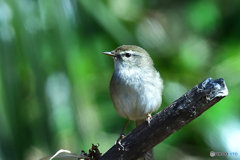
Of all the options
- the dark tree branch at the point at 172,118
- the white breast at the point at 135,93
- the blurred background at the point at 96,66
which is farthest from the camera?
the white breast at the point at 135,93

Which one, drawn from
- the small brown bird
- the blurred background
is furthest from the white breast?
the blurred background

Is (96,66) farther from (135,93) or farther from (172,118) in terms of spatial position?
(172,118)

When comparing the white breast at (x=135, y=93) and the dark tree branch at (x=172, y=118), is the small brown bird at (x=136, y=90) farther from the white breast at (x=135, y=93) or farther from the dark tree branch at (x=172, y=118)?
the dark tree branch at (x=172, y=118)

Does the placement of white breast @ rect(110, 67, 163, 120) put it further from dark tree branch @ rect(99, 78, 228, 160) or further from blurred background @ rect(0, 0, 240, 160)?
dark tree branch @ rect(99, 78, 228, 160)

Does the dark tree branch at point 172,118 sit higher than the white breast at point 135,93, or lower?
lower

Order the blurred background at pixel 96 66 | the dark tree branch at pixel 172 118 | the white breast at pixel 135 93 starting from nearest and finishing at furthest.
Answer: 1. the dark tree branch at pixel 172 118
2. the blurred background at pixel 96 66
3. the white breast at pixel 135 93

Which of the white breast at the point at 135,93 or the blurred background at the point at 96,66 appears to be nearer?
the blurred background at the point at 96,66

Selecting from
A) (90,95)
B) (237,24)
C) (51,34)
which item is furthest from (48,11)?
Result: (237,24)

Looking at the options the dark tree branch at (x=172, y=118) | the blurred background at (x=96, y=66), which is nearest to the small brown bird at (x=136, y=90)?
the blurred background at (x=96, y=66)
